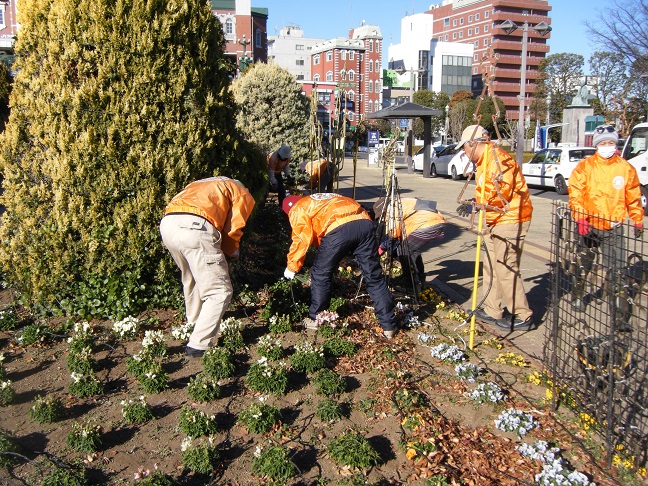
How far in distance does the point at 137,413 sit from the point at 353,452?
1.37m

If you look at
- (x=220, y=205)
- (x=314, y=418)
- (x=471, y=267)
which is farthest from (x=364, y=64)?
(x=314, y=418)

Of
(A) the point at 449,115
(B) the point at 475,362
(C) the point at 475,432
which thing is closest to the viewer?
(C) the point at 475,432

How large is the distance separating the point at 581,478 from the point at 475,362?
172cm

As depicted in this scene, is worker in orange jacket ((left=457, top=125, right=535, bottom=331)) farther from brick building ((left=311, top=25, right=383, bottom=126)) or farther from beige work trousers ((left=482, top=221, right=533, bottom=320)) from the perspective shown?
brick building ((left=311, top=25, right=383, bottom=126))

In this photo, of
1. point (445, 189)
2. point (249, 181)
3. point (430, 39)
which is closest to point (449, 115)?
point (445, 189)

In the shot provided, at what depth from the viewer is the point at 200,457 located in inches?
122

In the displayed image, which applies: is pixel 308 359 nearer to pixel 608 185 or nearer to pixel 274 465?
pixel 274 465

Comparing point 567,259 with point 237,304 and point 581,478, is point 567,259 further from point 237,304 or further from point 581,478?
point 237,304

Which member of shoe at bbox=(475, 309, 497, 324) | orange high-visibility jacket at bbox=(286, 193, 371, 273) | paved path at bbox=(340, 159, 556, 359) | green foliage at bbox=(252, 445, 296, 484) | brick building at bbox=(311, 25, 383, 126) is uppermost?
brick building at bbox=(311, 25, 383, 126)

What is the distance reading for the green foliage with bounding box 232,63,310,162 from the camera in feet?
46.5

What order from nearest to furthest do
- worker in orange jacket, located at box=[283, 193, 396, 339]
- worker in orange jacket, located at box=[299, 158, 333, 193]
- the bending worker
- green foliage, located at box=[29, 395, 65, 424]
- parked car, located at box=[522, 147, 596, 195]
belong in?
1. green foliage, located at box=[29, 395, 65, 424]
2. worker in orange jacket, located at box=[283, 193, 396, 339]
3. worker in orange jacket, located at box=[299, 158, 333, 193]
4. the bending worker
5. parked car, located at box=[522, 147, 596, 195]

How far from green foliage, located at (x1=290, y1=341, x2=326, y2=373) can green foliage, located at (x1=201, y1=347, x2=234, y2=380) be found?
463 mm

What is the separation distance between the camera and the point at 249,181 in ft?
19.3

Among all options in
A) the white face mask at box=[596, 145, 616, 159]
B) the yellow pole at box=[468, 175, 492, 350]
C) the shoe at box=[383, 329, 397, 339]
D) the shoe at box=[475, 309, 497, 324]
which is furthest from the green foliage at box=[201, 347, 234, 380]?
the white face mask at box=[596, 145, 616, 159]
